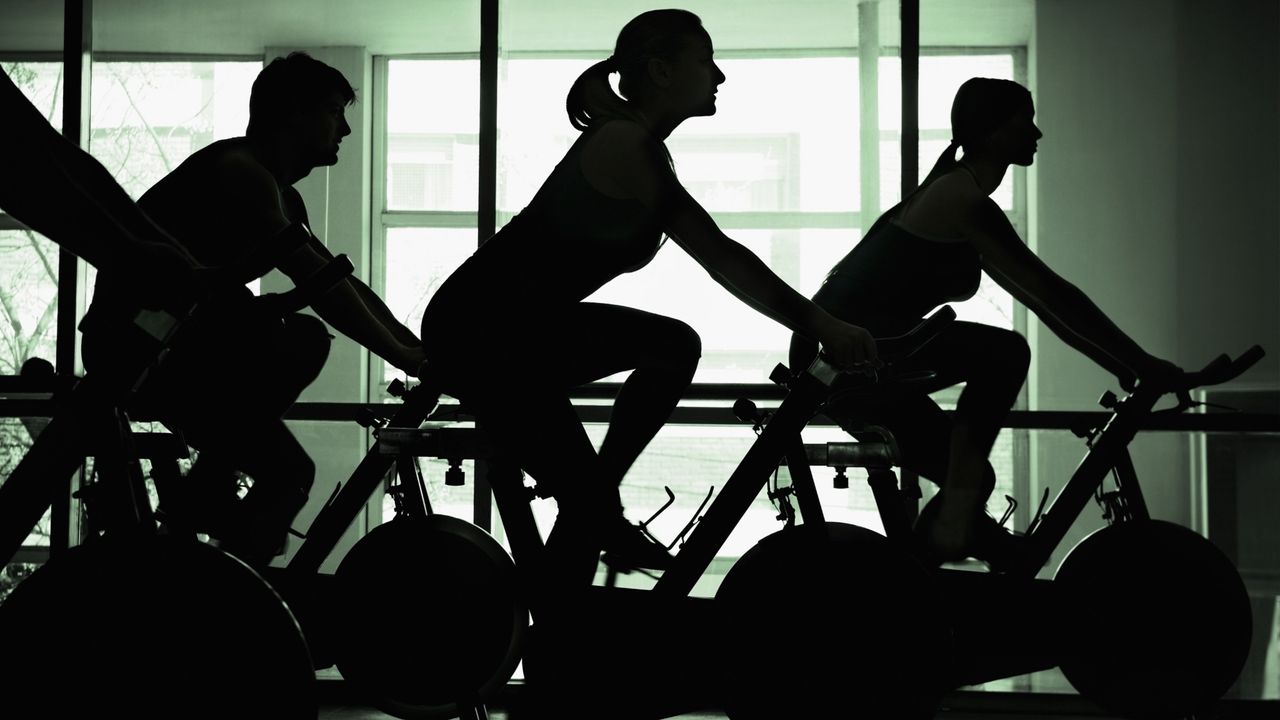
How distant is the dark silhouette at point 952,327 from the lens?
2084mm

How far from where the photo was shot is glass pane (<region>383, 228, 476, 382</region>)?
3121mm

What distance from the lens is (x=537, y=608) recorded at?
167 cm

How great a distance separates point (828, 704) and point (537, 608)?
1.58ft

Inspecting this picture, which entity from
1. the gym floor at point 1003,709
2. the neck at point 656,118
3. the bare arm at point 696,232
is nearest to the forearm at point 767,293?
the bare arm at point 696,232

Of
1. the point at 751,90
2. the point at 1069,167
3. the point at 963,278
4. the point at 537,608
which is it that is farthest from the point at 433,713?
the point at 1069,167

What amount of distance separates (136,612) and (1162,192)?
2734mm

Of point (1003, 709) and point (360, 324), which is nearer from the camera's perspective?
point (360, 324)

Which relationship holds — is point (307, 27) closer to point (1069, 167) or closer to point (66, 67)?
point (66, 67)

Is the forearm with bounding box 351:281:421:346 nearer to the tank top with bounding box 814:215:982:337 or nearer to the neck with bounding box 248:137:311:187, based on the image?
the neck with bounding box 248:137:311:187

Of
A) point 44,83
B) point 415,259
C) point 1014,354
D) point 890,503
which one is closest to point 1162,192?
point 1014,354

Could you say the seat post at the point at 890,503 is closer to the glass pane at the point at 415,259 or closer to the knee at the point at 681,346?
the knee at the point at 681,346

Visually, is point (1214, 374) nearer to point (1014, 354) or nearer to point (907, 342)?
point (1014, 354)

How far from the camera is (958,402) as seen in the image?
210cm

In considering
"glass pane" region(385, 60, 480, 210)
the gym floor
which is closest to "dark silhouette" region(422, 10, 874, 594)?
the gym floor
